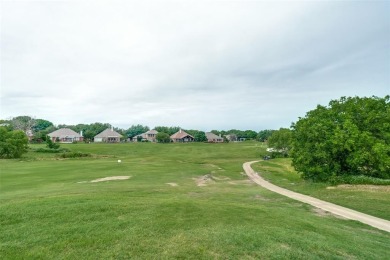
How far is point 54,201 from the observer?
11102 millimetres

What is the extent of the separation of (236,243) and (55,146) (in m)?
74.3

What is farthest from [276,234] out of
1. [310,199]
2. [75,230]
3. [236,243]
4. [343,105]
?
[343,105]

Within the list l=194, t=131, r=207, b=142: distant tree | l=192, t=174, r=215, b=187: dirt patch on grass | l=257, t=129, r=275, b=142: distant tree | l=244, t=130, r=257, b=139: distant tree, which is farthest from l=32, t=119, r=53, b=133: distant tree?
l=192, t=174, r=215, b=187: dirt patch on grass

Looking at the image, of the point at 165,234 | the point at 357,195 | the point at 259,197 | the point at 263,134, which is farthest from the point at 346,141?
the point at 263,134

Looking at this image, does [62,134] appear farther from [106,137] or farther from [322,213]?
[322,213]

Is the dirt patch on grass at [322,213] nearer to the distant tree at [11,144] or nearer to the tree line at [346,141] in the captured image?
the tree line at [346,141]

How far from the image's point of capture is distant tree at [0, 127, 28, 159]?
56.5 metres

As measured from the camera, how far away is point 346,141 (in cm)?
2466

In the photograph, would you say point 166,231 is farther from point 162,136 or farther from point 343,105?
point 162,136

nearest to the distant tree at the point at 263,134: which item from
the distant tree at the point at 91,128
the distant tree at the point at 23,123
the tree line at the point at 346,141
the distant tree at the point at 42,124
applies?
the distant tree at the point at 91,128

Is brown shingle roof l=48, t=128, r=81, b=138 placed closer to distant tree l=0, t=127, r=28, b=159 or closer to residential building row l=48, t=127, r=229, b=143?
residential building row l=48, t=127, r=229, b=143

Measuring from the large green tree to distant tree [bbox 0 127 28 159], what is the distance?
5557 centimetres

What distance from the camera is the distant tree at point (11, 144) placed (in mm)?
56469

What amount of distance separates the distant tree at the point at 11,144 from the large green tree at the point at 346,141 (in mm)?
55570
